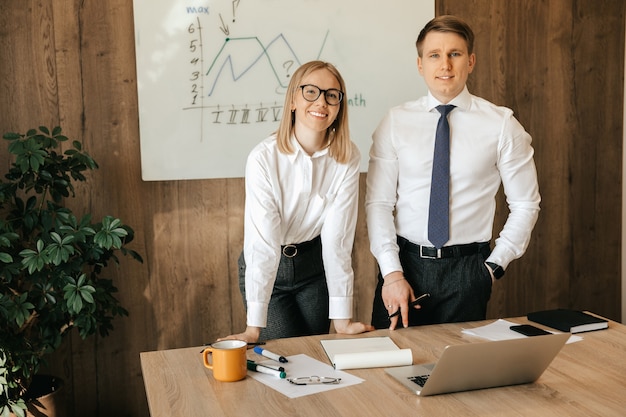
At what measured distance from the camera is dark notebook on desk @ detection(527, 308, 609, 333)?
1.91 m

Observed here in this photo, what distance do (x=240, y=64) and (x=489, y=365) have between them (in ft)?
6.50

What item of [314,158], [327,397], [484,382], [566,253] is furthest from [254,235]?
[566,253]

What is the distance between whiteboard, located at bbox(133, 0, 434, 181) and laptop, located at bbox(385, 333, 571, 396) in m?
1.77

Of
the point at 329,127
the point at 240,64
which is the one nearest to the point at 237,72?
the point at 240,64

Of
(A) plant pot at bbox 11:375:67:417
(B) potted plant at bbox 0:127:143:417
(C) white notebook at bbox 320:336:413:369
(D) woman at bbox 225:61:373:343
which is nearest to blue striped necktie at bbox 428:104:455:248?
(D) woman at bbox 225:61:373:343

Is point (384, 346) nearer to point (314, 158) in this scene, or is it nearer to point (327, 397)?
point (327, 397)

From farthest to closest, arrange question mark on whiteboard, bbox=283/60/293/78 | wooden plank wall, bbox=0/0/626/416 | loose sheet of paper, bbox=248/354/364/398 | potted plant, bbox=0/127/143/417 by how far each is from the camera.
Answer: question mark on whiteboard, bbox=283/60/293/78
wooden plank wall, bbox=0/0/626/416
potted plant, bbox=0/127/143/417
loose sheet of paper, bbox=248/354/364/398

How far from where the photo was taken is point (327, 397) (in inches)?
56.6

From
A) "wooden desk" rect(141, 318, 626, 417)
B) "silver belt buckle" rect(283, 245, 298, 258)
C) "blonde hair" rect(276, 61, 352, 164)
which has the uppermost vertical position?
"blonde hair" rect(276, 61, 352, 164)

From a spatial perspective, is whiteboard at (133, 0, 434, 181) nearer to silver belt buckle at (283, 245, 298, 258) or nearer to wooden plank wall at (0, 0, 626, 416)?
wooden plank wall at (0, 0, 626, 416)

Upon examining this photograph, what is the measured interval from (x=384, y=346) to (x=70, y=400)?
180 cm

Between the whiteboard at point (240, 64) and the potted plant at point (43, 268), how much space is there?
473 millimetres

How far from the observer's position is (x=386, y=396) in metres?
1.44

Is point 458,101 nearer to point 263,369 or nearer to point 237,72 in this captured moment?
point 237,72
